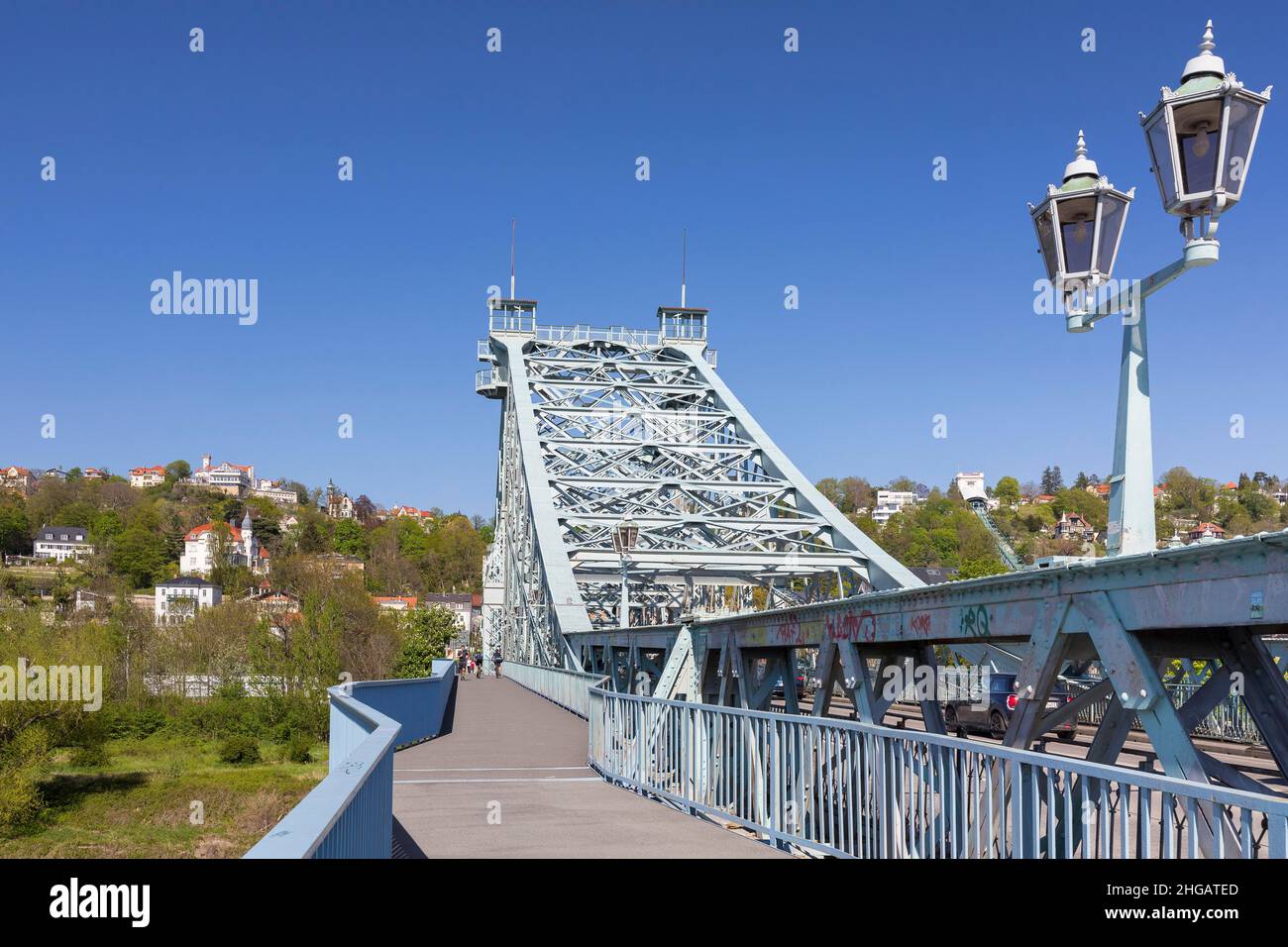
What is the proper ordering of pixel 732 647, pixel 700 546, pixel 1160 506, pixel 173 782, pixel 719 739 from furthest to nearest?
pixel 173 782, pixel 700 546, pixel 1160 506, pixel 732 647, pixel 719 739

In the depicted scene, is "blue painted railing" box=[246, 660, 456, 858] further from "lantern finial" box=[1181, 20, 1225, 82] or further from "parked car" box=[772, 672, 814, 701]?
"parked car" box=[772, 672, 814, 701]

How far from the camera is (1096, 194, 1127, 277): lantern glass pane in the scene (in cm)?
559

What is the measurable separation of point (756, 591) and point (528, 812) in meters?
40.7

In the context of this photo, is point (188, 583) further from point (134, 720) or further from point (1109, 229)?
point (1109, 229)

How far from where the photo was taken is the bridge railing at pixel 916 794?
14.0 ft

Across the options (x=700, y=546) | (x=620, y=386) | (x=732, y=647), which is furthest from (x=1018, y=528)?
(x=732, y=647)

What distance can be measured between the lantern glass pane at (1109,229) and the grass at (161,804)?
2991cm

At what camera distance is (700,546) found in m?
33.0

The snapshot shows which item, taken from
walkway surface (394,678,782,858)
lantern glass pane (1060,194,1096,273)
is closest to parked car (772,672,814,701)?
walkway surface (394,678,782,858)

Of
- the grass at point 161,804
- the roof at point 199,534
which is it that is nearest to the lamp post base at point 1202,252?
the grass at point 161,804

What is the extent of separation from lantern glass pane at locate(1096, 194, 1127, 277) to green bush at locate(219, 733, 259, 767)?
144 ft
